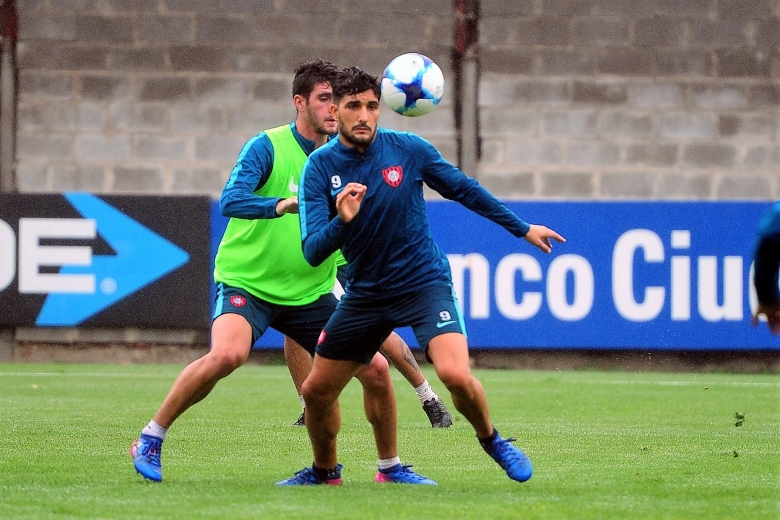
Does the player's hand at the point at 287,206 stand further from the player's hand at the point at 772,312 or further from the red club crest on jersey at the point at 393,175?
the player's hand at the point at 772,312

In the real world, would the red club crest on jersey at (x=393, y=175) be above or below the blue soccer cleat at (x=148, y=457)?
above

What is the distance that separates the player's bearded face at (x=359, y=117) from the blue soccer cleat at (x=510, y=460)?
4.73 ft

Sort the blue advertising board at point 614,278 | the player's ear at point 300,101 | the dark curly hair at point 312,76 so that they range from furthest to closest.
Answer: the blue advertising board at point 614,278 → the player's ear at point 300,101 → the dark curly hair at point 312,76

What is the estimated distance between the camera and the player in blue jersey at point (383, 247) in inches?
234

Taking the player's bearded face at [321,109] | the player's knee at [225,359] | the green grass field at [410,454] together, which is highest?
the player's bearded face at [321,109]

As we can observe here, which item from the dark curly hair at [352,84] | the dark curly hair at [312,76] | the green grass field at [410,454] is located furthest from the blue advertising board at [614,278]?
the dark curly hair at [352,84]

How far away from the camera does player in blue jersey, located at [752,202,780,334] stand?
4422mm

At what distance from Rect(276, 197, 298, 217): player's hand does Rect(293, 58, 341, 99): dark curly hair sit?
3.20ft

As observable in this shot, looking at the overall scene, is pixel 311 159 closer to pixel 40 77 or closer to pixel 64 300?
pixel 64 300

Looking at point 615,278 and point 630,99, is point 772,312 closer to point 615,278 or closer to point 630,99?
point 615,278

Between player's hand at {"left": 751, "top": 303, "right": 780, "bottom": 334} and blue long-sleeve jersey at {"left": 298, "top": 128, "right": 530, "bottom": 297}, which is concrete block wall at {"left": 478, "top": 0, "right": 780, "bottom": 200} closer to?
blue long-sleeve jersey at {"left": 298, "top": 128, "right": 530, "bottom": 297}

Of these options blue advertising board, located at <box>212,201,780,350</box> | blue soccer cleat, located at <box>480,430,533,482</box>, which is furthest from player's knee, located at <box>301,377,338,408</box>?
blue advertising board, located at <box>212,201,780,350</box>

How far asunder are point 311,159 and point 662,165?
10898 mm

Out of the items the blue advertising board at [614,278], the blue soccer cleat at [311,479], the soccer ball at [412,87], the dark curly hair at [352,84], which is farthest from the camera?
the blue advertising board at [614,278]
